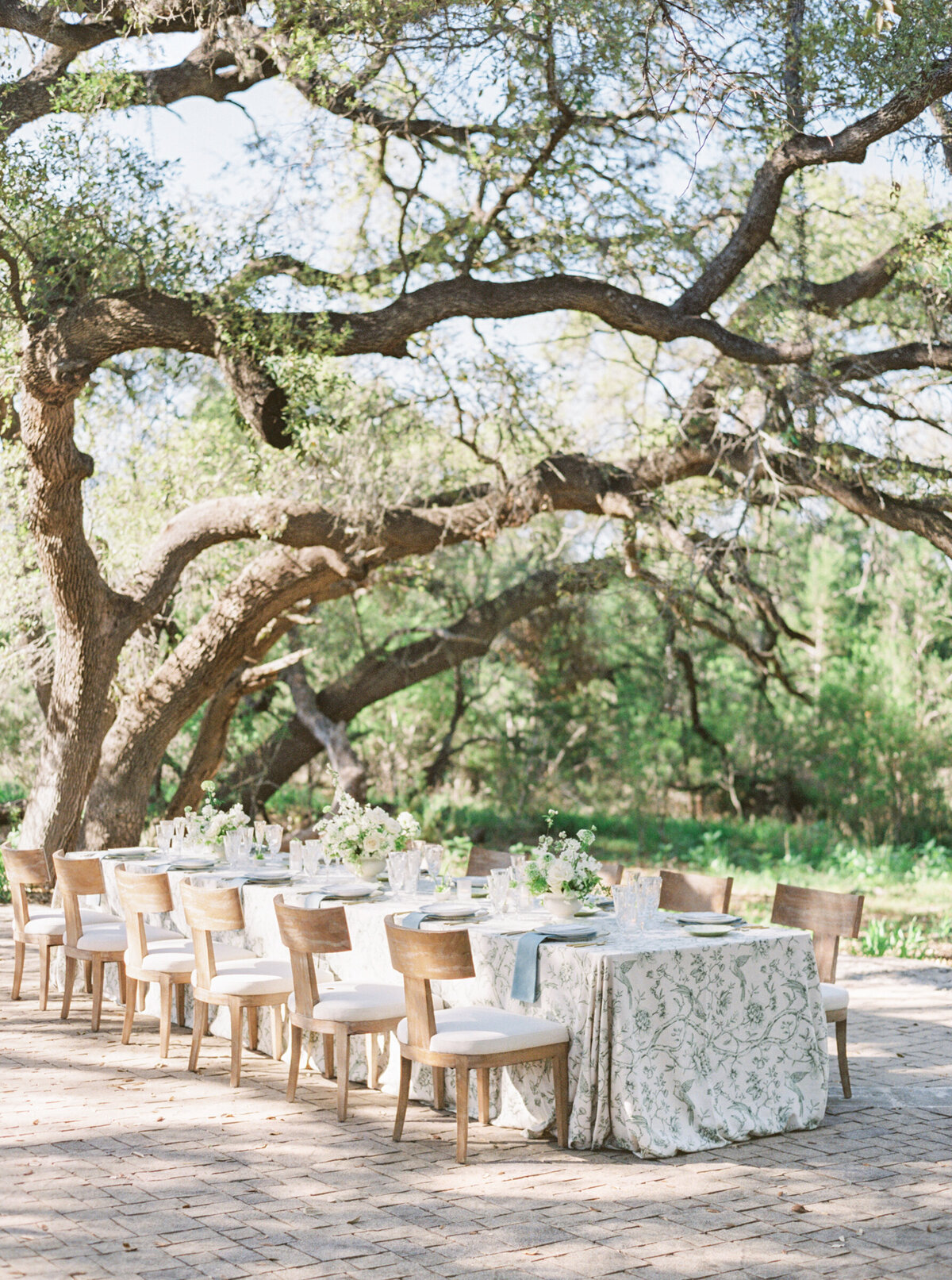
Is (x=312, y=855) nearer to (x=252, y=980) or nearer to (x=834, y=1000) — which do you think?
(x=252, y=980)

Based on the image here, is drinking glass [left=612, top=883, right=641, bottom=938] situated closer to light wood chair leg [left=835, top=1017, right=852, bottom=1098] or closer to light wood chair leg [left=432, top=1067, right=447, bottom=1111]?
Answer: light wood chair leg [left=432, top=1067, right=447, bottom=1111]

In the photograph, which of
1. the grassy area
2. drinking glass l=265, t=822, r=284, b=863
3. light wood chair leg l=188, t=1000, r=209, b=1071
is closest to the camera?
light wood chair leg l=188, t=1000, r=209, b=1071

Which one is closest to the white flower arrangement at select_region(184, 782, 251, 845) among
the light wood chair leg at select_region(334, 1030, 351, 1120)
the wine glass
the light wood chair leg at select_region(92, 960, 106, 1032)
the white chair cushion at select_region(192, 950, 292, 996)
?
the wine glass

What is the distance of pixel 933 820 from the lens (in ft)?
58.7

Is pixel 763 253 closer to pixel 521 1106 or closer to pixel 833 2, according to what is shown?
pixel 833 2

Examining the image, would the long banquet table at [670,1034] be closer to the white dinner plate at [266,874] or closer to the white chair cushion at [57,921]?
the white dinner plate at [266,874]

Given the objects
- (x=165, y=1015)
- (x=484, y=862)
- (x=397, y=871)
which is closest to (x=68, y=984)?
(x=165, y=1015)

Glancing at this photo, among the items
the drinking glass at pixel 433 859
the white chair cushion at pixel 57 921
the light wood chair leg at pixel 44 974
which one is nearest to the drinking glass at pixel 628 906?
the drinking glass at pixel 433 859

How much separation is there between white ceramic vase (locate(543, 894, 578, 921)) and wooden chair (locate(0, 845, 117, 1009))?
125 inches

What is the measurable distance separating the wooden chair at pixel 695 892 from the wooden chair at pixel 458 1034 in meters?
1.78

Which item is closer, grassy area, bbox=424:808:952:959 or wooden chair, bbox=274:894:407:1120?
wooden chair, bbox=274:894:407:1120

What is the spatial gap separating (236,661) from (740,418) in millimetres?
4838

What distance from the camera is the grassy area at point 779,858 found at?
12.2m

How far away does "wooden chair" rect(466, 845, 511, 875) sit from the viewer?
827 cm
